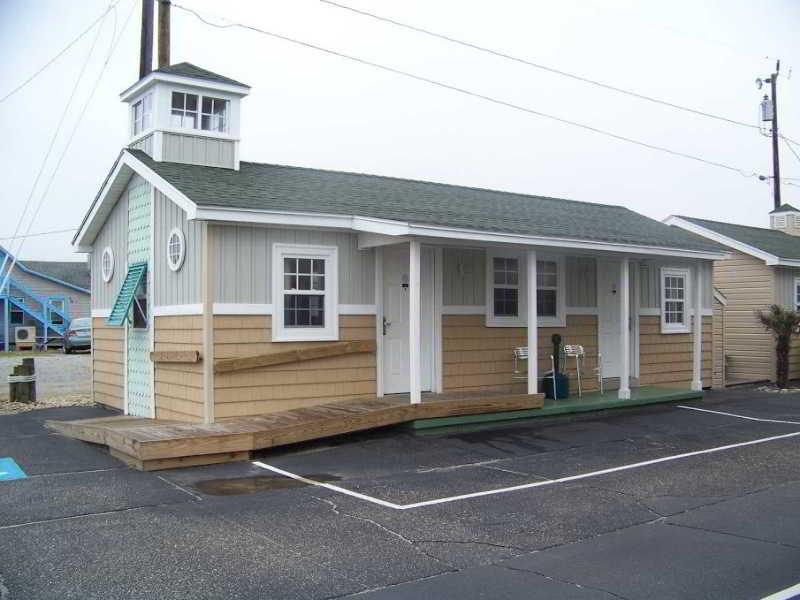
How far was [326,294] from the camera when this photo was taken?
1116 cm

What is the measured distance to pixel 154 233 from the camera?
1179cm

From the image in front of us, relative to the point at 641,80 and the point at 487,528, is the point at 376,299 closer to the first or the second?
the point at 487,528

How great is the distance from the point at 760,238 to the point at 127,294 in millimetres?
16762

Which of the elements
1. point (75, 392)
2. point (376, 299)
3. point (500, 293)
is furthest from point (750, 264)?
point (75, 392)

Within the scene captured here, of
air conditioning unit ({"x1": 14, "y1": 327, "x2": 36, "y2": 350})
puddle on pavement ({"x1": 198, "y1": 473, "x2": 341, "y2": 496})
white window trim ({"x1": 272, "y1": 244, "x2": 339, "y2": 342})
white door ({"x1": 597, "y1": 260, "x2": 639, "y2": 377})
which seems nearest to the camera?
puddle on pavement ({"x1": 198, "y1": 473, "x2": 341, "y2": 496})

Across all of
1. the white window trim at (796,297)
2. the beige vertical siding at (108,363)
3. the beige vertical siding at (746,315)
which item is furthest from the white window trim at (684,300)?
the beige vertical siding at (108,363)

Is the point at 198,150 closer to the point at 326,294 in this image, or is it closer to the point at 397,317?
the point at 326,294

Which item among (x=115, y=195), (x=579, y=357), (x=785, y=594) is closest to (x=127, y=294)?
(x=115, y=195)

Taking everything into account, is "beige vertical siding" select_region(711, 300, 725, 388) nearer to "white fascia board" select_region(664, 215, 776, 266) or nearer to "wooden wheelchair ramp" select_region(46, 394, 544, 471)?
"white fascia board" select_region(664, 215, 776, 266)

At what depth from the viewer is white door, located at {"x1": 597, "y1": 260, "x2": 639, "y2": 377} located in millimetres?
14586

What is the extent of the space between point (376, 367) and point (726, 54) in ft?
57.4

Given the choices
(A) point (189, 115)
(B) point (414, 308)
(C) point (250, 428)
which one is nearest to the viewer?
(C) point (250, 428)

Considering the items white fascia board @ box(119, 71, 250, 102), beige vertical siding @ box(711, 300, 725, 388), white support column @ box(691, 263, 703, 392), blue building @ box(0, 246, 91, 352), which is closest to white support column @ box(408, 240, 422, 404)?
white fascia board @ box(119, 71, 250, 102)

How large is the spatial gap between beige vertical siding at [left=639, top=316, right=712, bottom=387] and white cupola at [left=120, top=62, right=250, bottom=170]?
8505 millimetres
